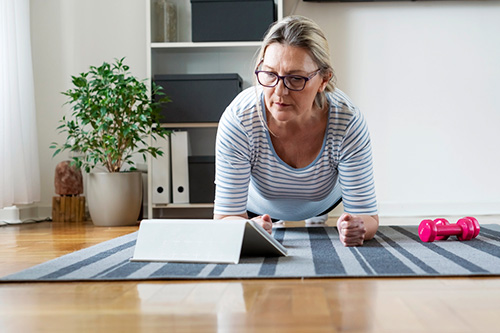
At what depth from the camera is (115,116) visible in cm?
305

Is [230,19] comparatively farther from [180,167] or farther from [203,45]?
[180,167]

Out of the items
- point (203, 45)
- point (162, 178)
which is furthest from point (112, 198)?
point (203, 45)

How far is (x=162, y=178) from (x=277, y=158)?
60.5 inches

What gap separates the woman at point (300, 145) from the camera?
5.20 feet

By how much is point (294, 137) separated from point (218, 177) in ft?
0.78

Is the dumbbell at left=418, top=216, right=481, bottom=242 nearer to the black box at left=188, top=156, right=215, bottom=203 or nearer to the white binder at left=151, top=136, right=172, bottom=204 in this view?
the black box at left=188, top=156, right=215, bottom=203

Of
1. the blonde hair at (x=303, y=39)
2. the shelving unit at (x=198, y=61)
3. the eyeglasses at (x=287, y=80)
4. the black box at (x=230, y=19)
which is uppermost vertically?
the black box at (x=230, y=19)

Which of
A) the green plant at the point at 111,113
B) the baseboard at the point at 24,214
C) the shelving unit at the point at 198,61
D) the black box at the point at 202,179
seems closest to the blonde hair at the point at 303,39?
the green plant at the point at 111,113

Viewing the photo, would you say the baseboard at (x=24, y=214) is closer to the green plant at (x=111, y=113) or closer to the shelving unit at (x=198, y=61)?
→ the green plant at (x=111, y=113)

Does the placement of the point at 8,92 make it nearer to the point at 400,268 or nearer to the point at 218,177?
the point at 218,177

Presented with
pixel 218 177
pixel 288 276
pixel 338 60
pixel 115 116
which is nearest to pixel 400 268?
pixel 288 276

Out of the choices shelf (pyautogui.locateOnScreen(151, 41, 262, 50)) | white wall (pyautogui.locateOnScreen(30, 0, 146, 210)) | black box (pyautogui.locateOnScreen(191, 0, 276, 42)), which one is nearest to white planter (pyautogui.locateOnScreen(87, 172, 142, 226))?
white wall (pyautogui.locateOnScreen(30, 0, 146, 210))

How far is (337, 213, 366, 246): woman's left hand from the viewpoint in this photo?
63.9 inches

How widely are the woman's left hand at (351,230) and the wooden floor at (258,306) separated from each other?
44 centimetres
